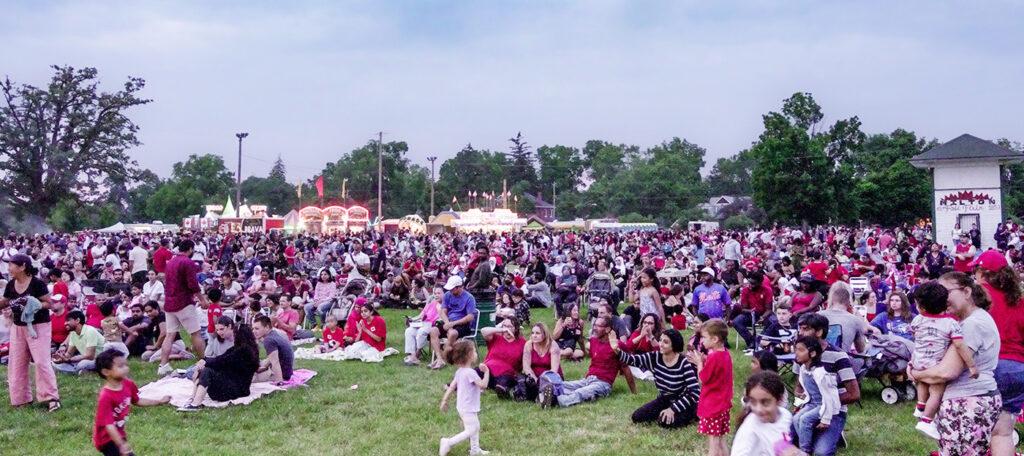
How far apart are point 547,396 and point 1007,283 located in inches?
171

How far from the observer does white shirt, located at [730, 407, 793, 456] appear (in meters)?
3.83

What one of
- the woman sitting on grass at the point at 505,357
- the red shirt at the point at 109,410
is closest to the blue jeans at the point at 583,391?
the woman sitting on grass at the point at 505,357

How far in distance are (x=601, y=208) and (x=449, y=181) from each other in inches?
1153

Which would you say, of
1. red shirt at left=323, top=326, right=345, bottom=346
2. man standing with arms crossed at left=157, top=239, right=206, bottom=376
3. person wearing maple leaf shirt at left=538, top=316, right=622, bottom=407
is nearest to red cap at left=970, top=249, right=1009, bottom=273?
person wearing maple leaf shirt at left=538, top=316, right=622, bottom=407

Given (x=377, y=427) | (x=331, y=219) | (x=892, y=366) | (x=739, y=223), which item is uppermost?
(x=331, y=219)

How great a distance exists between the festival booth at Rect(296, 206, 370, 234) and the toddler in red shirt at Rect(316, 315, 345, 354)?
41.5m

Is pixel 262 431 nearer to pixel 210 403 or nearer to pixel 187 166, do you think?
pixel 210 403

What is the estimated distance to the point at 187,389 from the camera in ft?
29.2

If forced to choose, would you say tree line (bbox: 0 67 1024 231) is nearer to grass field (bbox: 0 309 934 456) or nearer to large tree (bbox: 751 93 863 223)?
large tree (bbox: 751 93 863 223)

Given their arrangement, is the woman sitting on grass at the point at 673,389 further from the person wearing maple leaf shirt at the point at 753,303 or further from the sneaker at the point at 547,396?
the person wearing maple leaf shirt at the point at 753,303

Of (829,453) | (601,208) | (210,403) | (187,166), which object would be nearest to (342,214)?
(601,208)

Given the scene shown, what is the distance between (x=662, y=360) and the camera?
7.62 m

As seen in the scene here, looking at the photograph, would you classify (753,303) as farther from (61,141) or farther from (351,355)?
(61,141)

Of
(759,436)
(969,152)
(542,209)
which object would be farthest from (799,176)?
(542,209)
